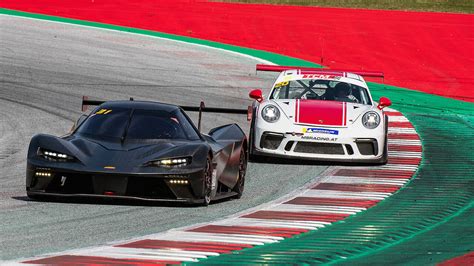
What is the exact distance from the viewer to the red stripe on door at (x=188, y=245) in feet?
32.9

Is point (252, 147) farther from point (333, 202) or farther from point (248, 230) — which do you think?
point (248, 230)

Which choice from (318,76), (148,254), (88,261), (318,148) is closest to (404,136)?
(318,76)

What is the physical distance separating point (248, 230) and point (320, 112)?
5832 millimetres

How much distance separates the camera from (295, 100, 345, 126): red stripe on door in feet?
54.3

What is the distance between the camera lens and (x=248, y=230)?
11.1 m

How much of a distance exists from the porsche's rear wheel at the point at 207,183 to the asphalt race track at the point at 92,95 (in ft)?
0.30

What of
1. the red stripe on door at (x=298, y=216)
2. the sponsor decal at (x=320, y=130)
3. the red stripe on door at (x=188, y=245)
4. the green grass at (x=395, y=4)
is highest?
the green grass at (x=395, y=4)

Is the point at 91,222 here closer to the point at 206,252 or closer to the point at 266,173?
the point at 206,252

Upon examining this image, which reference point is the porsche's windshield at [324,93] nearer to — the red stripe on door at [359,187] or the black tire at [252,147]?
the black tire at [252,147]

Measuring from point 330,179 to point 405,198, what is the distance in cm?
153

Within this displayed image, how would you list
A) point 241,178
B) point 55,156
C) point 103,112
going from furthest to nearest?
point 241,178, point 103,112, point 55,156

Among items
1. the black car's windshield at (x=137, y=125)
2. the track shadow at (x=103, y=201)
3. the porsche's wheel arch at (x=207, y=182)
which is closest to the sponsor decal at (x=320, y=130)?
the black car's windshield at (x=137, y=125)

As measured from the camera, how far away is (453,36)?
37344mm

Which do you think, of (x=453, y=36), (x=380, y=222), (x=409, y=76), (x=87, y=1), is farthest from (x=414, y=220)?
(x=87, y=1)
